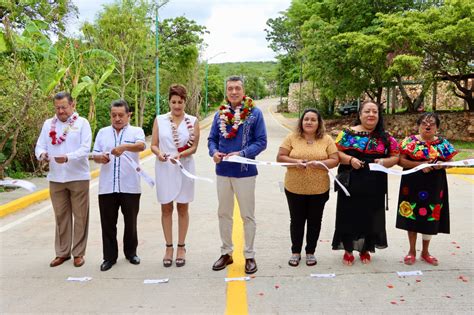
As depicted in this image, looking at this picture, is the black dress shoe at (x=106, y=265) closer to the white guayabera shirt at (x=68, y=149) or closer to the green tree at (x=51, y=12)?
the white guayabera shirt at (x=68, y=149)

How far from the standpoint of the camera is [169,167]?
454cm

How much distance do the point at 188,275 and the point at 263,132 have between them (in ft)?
5.16

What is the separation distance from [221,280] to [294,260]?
0.83 metres

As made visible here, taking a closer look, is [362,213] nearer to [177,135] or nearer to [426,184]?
[426,184]

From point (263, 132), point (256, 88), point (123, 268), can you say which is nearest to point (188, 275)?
point (123, 268)

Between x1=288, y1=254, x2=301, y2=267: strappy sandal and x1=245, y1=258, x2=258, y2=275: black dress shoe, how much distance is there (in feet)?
1.23

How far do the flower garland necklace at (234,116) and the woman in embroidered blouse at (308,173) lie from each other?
1.79ft

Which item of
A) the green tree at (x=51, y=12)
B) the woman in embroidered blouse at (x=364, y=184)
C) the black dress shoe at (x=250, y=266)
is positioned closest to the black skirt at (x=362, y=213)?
the woman in embroidered blouse at (x=364, y=184)

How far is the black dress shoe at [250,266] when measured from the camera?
174 inches

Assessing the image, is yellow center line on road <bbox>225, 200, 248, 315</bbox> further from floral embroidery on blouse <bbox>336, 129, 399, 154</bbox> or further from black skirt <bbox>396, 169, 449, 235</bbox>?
black skirt <bbox>396, 169, 449, 235</bbox>

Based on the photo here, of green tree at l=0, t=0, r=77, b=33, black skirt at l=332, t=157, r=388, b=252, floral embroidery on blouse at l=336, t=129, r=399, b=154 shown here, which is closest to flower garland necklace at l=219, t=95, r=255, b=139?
floral embroidery on blouse at l=336, t=129, r=399, b=154

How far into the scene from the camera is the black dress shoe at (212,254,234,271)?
4535mm

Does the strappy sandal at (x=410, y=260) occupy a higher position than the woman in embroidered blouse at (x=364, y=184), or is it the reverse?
the woman in embroidered blouse at (x=364, y=184)

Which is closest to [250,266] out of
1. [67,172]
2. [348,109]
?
[67,172]
